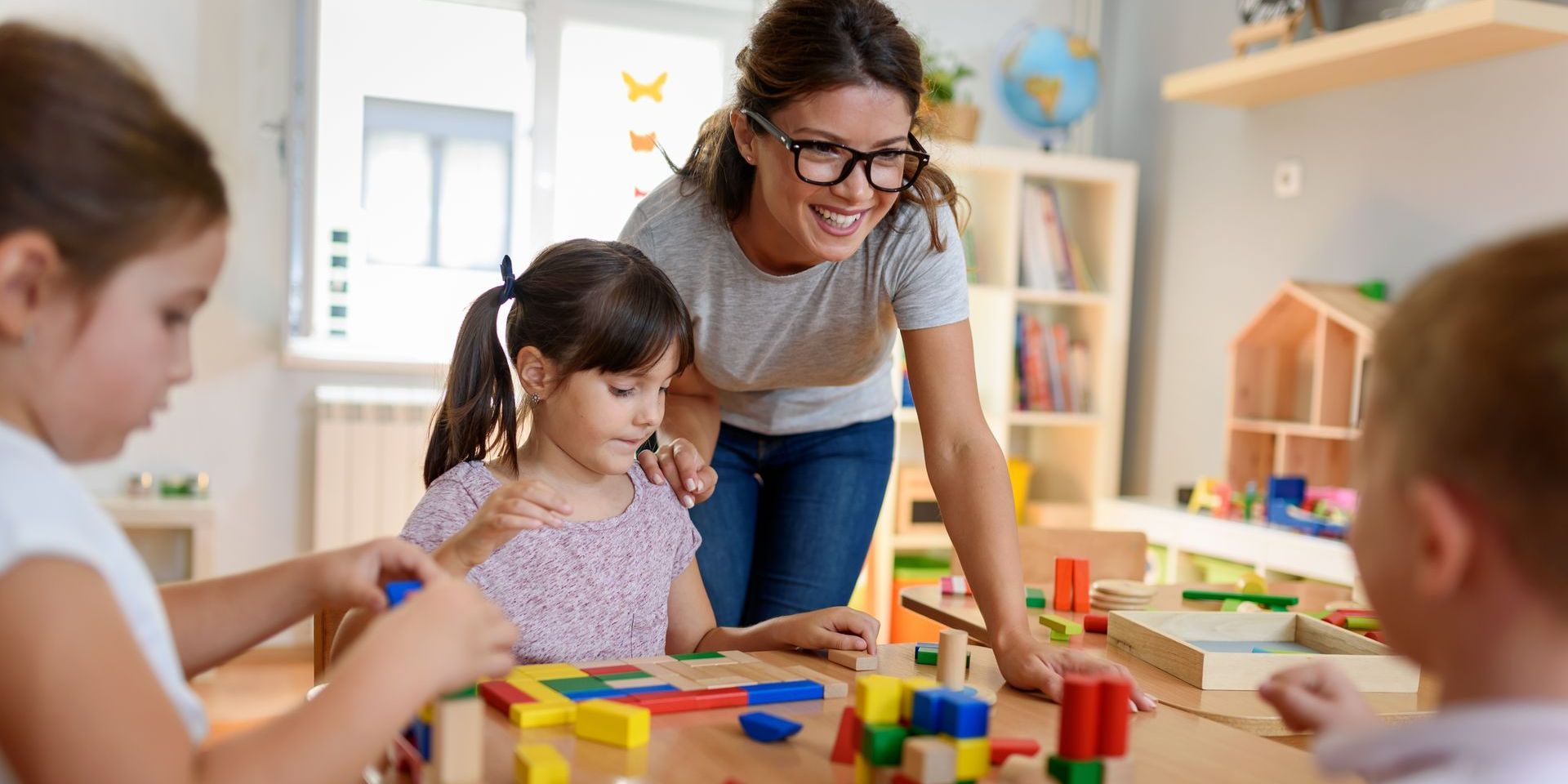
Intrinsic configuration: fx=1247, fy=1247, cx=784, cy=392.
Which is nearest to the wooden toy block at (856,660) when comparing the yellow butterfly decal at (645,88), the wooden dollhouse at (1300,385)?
the wooden dollhouse at (1300,385)

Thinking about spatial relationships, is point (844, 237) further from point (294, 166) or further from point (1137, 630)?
point (294, 166)

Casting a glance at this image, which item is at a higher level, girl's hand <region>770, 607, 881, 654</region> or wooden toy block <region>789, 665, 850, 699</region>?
girl's hand <region>770, 607, 881, 654</region>

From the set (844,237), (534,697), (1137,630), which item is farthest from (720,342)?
(534,697)

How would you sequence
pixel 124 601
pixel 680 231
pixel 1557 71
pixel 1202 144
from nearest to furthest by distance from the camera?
pixel 124 601, pixel 680 231, pixel 1557 71, pixel 1202 144

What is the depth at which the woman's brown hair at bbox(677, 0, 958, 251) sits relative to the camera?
5.03ft

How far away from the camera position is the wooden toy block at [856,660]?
133cm

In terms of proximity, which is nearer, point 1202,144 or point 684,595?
point 684,595

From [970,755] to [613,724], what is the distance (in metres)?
0.29

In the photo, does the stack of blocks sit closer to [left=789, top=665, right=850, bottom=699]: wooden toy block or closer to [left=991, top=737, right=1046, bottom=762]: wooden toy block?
[left=789, top=665, right=850, bottom=699]: wooden toy block

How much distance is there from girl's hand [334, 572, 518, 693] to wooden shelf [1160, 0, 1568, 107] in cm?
283

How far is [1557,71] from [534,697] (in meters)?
2.90

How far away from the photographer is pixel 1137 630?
1.48m

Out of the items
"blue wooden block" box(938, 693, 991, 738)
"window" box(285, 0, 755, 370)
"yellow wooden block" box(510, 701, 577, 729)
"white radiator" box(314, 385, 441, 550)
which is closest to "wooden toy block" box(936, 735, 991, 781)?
"blue wooden block" box(938, 693, 991, 738)

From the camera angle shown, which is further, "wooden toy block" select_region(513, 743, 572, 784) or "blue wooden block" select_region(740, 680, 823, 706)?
"blue wooden block" select_region(740, 680, 823, 706)
